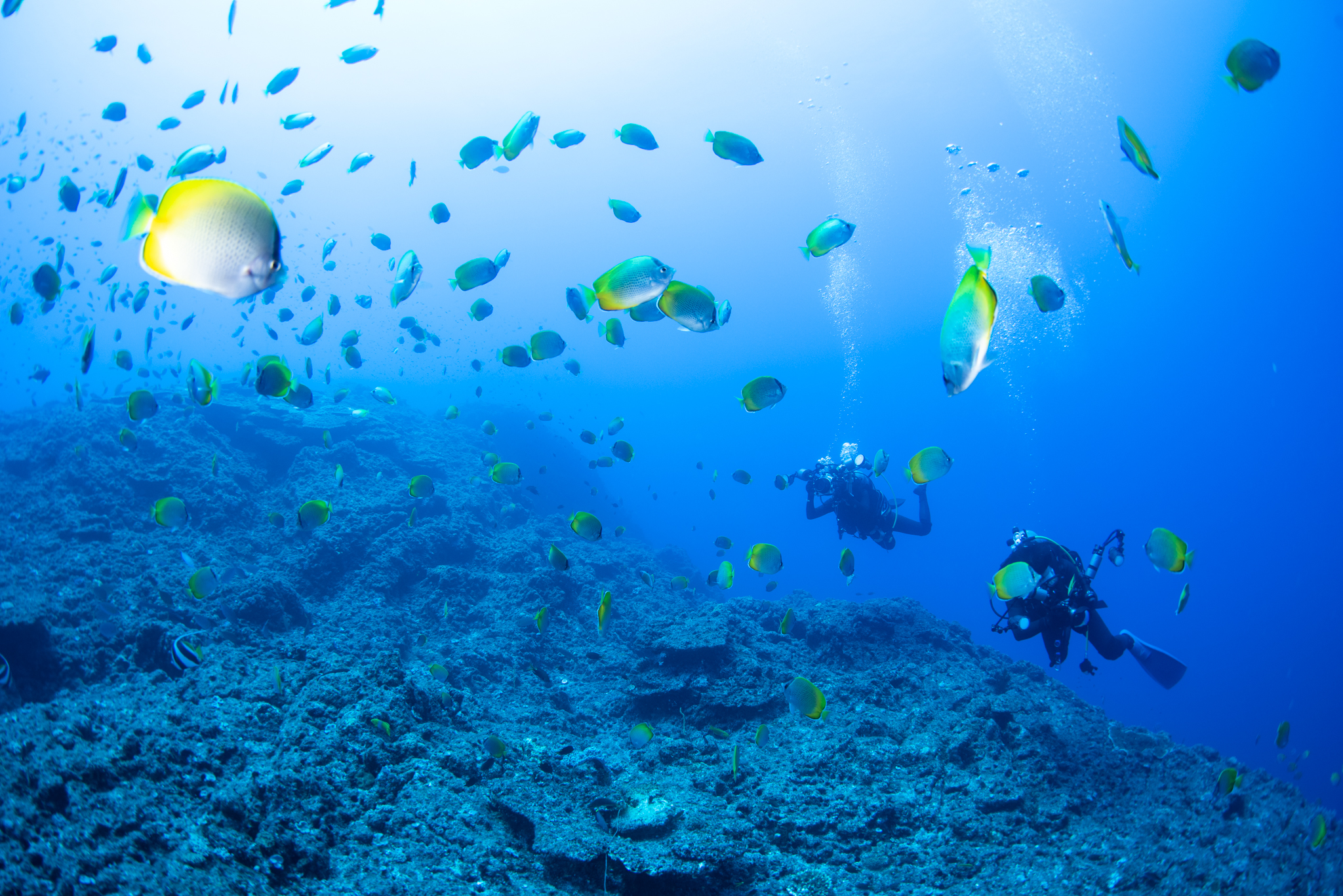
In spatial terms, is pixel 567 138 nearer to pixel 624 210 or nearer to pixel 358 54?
pixel 624 210

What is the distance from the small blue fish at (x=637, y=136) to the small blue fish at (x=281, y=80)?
618 cm

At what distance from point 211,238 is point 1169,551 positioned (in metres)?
7.42

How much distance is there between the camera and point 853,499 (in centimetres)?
1142

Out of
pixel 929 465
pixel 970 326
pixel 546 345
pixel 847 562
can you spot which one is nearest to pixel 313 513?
pixel 546 345

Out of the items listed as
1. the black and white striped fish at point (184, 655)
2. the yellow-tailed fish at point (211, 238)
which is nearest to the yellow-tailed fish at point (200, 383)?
the black and white striped fish at point (184, 655)

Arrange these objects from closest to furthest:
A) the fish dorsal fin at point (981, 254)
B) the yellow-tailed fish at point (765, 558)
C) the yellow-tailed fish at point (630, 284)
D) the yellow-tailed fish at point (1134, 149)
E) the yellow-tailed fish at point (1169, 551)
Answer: the fish dorsal fin at point (981, 254) < the yellow-tailed fish at point (1134, 149) < the yellow-tailed fish at point (630, 284) < the yellow-tailed fish at point (1169, 551) < the yellow-tailed fish at point (765, 558)

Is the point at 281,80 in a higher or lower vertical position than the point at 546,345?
higher

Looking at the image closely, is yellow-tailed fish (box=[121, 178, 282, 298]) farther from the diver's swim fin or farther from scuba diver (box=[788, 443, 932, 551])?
scuba diver (box=[788, 443, 932, 551])

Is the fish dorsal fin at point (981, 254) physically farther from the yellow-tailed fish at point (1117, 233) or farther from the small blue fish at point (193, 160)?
the small blue fish at point (193, 160)

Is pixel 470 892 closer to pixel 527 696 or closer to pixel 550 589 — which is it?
pixel 527 696

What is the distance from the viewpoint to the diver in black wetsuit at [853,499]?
11.4 m

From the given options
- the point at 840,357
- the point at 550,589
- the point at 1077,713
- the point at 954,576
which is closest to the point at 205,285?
the point at 550,589

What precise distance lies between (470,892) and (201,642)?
17.5 ft

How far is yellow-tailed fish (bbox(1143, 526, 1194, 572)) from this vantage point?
195 inches
